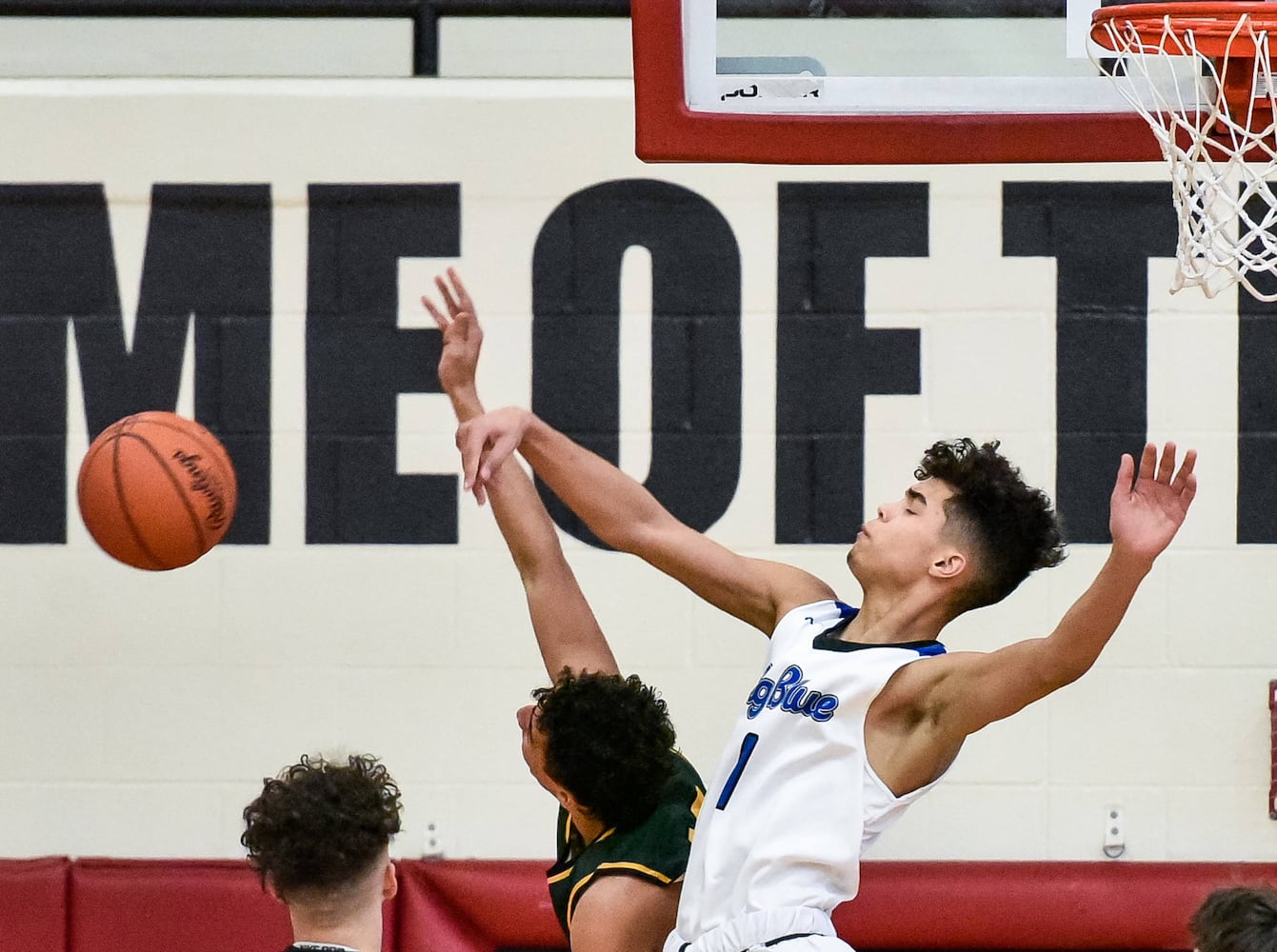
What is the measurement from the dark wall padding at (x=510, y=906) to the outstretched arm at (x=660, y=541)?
108 cm

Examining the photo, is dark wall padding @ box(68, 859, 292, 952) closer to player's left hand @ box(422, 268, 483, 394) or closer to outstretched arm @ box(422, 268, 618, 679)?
outstretched arm @ box(422, 268, 618, 679)

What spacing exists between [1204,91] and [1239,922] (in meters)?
1.62

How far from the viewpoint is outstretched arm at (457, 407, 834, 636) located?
2.96 meters

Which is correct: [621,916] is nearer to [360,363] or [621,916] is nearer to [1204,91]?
[360,363]

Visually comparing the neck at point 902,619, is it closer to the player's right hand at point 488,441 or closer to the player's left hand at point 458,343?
the player's right hand at point 488,441

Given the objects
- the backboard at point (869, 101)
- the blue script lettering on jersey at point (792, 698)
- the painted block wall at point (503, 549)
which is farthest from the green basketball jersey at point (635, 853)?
the backboard at point (869, 101)

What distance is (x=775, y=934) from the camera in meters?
2.52

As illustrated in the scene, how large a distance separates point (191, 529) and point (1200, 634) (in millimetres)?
2445

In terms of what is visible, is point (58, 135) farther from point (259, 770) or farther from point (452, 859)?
point (452, 859)

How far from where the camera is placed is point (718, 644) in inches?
150

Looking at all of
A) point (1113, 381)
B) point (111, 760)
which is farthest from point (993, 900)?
point (111, 760)

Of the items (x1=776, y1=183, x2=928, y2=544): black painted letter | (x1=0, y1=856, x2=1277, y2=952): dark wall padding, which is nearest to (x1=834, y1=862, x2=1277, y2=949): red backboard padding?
(x1=0, y1=856, x2=1277, y2=952): dark wall padding

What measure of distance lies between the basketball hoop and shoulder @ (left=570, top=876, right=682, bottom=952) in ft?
4.85

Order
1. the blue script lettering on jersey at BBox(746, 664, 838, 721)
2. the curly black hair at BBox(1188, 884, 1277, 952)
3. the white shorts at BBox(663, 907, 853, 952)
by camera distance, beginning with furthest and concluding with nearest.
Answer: the blue script lettering on jersey at BBox(746, 664, 838, 721)
the white shorts at BBox(663, 907, 853, 952)
the curly black hair at BBox(1188, 884, 1277, 952)
